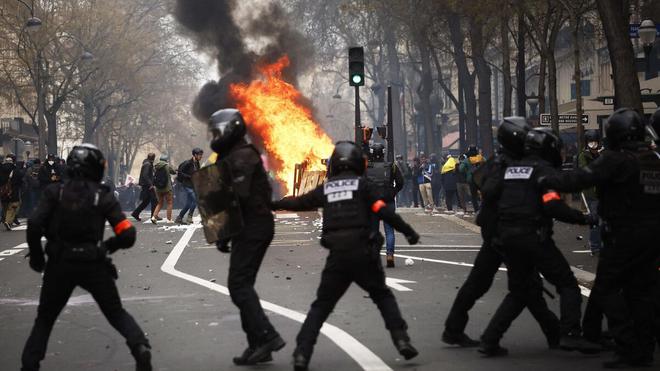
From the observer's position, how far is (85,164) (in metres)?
8.03

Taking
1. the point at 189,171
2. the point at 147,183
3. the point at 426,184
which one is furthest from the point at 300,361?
the point at 426,184

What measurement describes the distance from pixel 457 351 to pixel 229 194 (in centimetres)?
190

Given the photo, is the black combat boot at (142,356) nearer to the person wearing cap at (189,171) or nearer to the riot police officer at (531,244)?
the riot police officer at (531,244)

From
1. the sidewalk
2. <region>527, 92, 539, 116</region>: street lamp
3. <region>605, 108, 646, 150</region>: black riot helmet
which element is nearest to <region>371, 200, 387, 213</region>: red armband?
<region>605, 108, 646, 150</region>: black riot helmet

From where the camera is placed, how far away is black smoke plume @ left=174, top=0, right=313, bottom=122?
145ft

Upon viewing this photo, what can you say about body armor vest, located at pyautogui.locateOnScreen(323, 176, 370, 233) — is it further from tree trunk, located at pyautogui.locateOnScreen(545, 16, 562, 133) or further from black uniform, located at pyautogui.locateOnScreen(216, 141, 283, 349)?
tree trunk, located at pyautogui.locateOnScreen(545, 16, 562, 133)

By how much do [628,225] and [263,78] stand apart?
35.7m

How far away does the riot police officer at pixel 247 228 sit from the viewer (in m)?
8.45

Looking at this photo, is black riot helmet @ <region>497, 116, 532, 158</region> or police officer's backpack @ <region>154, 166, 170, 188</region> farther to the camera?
police officer's backpack @ <region>154, 166, 170, 188</region>

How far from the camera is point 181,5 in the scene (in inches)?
1793

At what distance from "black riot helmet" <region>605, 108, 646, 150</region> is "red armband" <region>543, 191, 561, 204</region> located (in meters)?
0.48

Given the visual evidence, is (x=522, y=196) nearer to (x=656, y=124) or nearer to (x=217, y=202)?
(x=656, y=124)

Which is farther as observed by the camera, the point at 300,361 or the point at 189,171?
the point at 189,171

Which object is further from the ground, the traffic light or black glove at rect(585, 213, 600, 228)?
the traffic light
